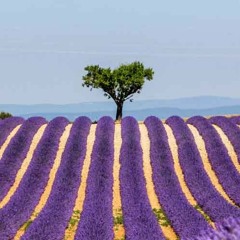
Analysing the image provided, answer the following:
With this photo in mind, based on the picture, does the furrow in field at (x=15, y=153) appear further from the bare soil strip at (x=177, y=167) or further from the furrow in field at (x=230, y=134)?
the furrow in field at (x=230, y=134)

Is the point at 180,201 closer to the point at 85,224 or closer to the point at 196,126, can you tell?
the point at 85,224

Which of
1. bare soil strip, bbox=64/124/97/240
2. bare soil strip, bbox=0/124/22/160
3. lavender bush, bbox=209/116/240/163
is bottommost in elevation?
bare soil strip, bbox=64/124/97/240

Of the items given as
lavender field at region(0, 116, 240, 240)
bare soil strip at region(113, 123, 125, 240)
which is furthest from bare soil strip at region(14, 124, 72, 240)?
bare soil strip at region(113, 123, 125, 240)

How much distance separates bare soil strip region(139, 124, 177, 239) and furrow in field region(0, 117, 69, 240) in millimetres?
4597

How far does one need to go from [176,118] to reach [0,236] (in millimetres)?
21375

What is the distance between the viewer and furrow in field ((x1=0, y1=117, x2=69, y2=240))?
1619 centimetres

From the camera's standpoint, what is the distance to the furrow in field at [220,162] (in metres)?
20.3

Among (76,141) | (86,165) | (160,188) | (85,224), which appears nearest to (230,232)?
(85,224)

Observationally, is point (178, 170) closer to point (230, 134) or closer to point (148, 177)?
point (148, 177)

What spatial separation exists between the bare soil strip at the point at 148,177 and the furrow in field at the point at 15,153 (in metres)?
6.21

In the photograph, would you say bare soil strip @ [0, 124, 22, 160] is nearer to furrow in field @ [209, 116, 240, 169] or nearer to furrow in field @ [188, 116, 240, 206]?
furrow in field @ [188, 116, 240, 206]

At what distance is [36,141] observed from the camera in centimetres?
2839

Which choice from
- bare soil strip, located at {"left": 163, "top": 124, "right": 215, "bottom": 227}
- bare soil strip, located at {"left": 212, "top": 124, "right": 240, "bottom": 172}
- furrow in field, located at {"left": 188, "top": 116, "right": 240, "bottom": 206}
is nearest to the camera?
bare soil strip, located at {"left": 163, "top": 124, "right": 215, "bottom": 227}

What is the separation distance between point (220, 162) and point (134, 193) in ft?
19.9
